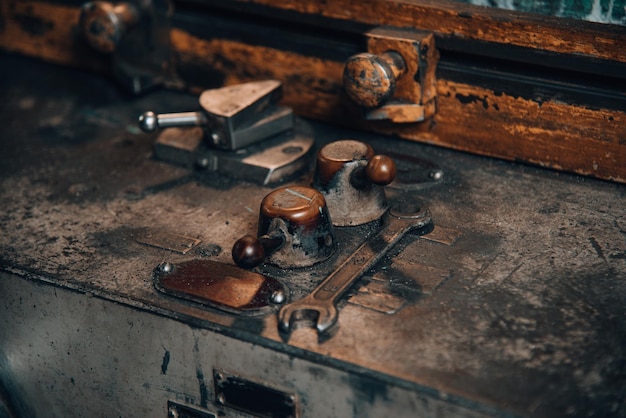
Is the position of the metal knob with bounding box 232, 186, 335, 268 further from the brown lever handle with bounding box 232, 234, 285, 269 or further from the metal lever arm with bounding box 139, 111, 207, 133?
the metal lever arm with bounding box 139, 111, 207, 133

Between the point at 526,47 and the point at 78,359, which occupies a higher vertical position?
the point at 526,47

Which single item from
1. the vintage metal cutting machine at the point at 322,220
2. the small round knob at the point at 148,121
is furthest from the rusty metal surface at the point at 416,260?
the small round knob at the point at 148,121

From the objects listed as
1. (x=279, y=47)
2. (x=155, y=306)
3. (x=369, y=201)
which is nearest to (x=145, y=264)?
(x=155, y=306)

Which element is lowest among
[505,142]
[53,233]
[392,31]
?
[53,233]

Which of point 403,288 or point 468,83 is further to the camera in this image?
point 468,83

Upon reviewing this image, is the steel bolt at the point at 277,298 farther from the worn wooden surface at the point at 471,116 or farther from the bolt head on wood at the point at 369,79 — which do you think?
the worn wooden surface at the point at 471,116

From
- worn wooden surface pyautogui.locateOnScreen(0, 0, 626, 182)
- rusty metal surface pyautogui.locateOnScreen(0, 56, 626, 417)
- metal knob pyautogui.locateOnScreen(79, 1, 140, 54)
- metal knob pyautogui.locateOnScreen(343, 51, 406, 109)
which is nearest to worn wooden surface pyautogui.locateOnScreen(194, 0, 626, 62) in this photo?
worn wooden surface pyautogui.locateOnScreen(0, 0, 626, 182)

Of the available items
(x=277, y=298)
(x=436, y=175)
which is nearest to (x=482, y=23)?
(x=436, y=175)

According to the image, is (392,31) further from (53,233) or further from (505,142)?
(53,233)

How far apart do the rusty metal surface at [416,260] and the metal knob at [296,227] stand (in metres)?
0.03

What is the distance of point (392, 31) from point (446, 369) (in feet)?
2.31

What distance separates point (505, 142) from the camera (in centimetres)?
158

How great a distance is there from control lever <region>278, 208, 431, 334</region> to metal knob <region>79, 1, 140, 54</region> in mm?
727

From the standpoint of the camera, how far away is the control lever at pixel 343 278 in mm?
1172
